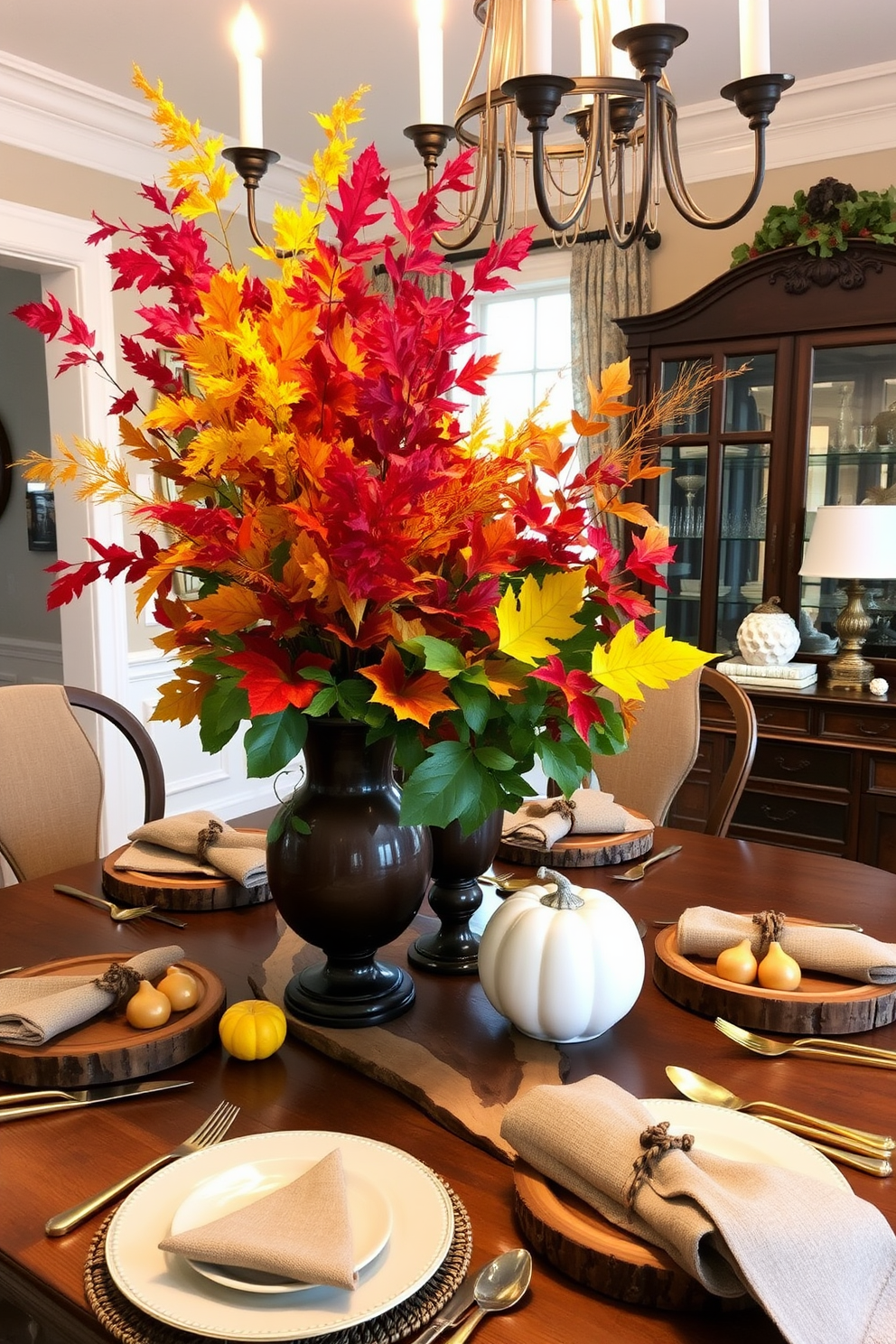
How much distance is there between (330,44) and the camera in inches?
122

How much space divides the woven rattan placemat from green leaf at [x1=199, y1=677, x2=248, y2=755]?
434 millimetres

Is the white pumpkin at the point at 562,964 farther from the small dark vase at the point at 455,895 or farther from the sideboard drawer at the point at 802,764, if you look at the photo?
the sideboard drawer at the point at 802,764

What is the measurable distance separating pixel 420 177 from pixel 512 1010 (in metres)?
4.12

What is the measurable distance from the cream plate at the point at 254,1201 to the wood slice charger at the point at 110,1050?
223 mm

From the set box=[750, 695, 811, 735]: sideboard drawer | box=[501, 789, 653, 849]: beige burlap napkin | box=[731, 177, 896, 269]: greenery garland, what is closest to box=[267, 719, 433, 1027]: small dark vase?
box=[501, 789, 653, 849]: beige burlap napkin

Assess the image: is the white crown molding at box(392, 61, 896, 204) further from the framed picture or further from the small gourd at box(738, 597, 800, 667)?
the framed picture

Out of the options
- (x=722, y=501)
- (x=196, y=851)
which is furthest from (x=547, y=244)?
(x=196, y=851)

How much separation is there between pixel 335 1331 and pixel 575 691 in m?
0.52

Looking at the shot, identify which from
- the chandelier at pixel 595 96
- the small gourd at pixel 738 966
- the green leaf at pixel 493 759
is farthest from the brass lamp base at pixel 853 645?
the green leaf at pixel 493 759

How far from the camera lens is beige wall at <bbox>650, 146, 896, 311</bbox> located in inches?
136

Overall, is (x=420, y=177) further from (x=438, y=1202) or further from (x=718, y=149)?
(x=438, y=1202)

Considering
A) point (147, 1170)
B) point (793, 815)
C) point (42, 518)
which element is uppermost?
point (42, 518)

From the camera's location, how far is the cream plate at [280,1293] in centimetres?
70

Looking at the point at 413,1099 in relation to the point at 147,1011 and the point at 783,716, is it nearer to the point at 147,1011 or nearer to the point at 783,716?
the point at 147,1011
